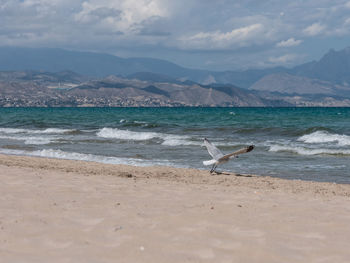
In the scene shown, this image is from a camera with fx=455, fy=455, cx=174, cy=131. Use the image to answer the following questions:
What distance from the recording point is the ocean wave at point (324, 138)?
2325 centimetres

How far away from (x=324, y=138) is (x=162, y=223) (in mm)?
21187

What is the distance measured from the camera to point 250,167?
48.4 ft

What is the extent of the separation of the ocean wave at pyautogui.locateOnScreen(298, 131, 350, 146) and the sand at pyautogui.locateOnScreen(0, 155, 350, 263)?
15.1 m

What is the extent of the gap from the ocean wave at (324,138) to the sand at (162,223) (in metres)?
15.1

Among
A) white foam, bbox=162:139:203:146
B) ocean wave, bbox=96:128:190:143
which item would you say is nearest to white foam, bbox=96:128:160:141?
ocean wave, bbox=96:128:190:143

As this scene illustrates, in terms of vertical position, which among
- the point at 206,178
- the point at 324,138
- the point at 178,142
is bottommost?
the point at 324,138

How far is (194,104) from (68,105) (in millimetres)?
47044

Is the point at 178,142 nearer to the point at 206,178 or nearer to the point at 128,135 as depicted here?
the point at 128,135

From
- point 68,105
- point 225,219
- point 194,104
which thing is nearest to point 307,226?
point 225,219

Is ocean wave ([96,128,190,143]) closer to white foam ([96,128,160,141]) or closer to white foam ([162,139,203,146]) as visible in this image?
white foam ([96,128,160,141])

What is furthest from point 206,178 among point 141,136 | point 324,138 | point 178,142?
point 141,136

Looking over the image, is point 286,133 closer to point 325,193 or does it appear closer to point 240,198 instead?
point 325,193

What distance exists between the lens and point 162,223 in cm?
564

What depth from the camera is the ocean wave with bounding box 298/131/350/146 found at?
23.2 m
